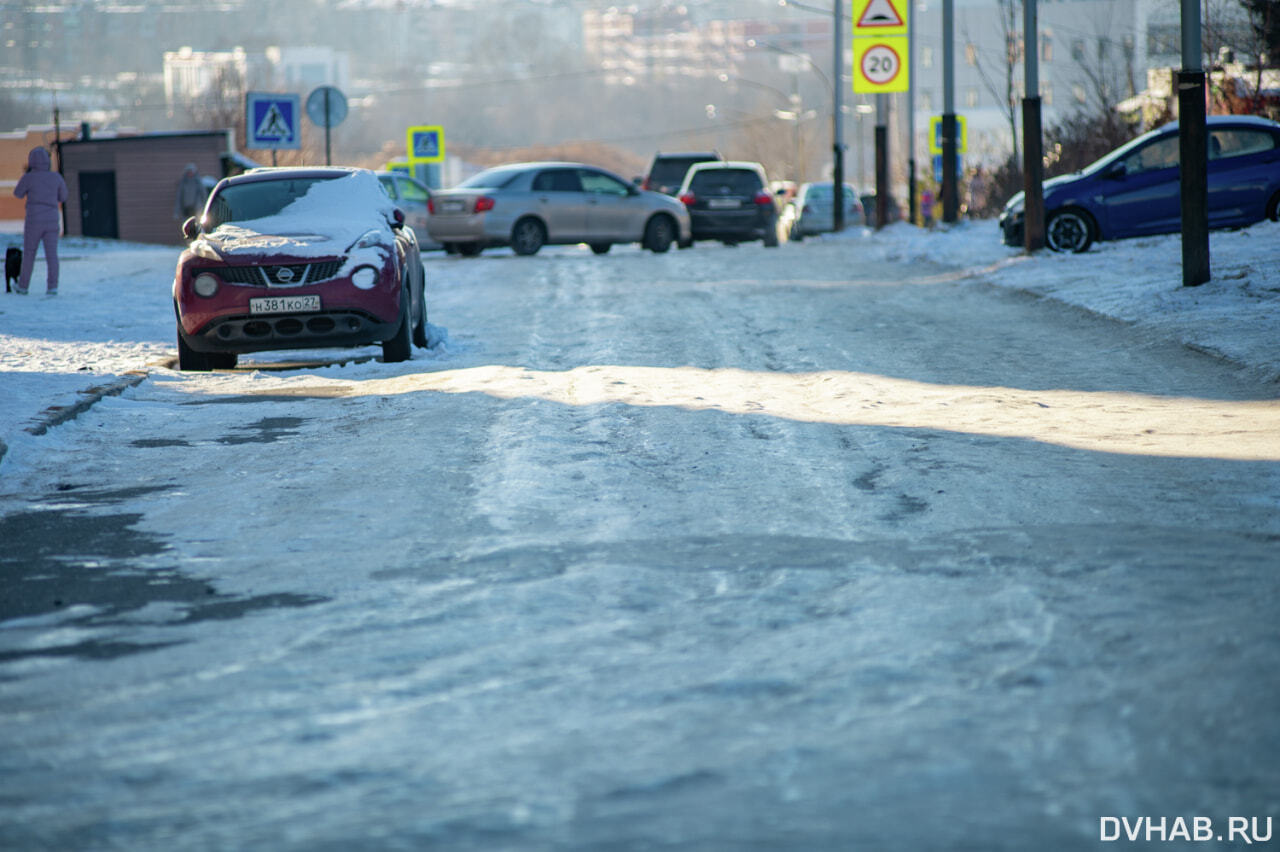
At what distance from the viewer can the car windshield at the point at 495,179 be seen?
2520 centimetres

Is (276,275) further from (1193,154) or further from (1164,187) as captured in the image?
(1164,187)

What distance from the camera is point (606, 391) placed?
30.7ft

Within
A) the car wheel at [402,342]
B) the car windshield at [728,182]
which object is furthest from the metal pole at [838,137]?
the car wheel at [402,342]

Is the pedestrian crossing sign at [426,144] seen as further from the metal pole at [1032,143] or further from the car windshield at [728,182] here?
the metal pole at [1032,143]

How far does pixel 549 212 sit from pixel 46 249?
29.9 feet

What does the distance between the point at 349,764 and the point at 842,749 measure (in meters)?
1.10

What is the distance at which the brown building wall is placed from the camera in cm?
Result: 3953

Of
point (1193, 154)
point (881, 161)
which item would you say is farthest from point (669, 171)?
point (1193, 154)

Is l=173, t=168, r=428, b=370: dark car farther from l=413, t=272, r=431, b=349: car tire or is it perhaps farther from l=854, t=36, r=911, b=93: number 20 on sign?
l=854, t=36, r=911, b=93: number 20 on sign

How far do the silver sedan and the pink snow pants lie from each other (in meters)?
7.56

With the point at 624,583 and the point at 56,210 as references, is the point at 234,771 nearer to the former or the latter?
the point at 624,583

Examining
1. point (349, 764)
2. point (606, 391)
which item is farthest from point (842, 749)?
point (606, 391)

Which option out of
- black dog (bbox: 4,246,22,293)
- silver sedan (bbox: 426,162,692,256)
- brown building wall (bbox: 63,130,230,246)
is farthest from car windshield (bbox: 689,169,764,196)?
brown building wall (bbox: 63,130,230,246)

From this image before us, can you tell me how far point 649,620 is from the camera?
457 cm
